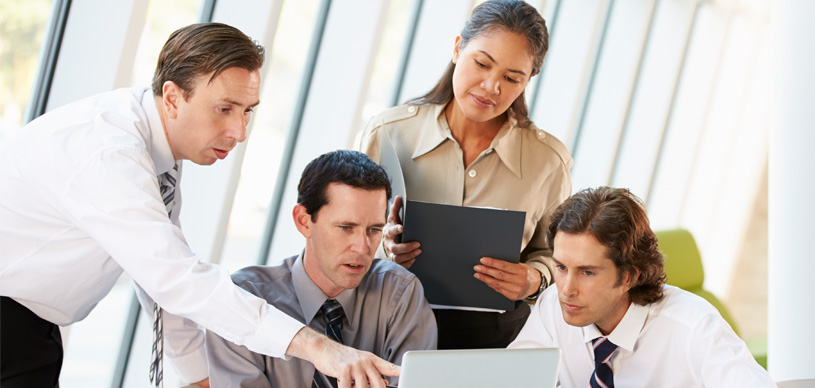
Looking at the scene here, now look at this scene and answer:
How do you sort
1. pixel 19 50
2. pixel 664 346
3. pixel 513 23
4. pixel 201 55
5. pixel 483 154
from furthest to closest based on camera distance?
pixel 19 50 → pixel 483 154 → pixel 513 23 → pixel 664 346 → pixel 201 55

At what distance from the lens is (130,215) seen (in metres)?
1.40

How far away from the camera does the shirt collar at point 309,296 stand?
193 centimetres

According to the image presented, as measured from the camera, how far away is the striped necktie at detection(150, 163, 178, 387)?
5.20 ft

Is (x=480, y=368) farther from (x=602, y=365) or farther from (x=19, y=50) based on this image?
(x=19, y=50)

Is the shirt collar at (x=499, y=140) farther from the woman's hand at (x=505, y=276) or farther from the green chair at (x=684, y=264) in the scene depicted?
the green chair at (x=684, y=264)

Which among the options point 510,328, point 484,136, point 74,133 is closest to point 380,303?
point 510,328

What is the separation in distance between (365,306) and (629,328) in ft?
2.30

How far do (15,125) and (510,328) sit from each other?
6.50 ft

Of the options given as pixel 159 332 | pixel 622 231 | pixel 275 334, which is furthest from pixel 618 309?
pixel 159 332

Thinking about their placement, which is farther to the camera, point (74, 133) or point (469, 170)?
point (469, 170)

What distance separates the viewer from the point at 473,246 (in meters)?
2.11

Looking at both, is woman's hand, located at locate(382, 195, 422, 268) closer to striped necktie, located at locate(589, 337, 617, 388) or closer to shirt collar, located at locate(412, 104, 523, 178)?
shirt collar, located at locate(412, 104, 523, 178)

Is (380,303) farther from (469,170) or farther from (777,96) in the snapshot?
(777,96)

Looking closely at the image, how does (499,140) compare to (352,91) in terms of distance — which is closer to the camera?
(499,140)
